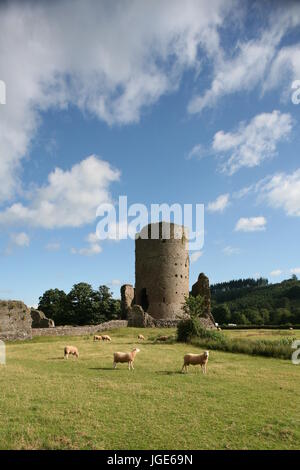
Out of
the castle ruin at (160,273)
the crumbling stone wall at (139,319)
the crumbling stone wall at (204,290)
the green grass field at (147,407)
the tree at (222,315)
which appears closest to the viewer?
the green grass field at (147,407)

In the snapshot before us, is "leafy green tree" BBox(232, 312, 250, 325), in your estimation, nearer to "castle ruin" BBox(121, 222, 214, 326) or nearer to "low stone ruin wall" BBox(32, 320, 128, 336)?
"castle ruin" BBox(121, 222, 214, 326)

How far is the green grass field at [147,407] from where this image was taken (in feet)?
23.0

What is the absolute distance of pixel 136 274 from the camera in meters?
49.3

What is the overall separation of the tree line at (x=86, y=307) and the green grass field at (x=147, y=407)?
32999mm

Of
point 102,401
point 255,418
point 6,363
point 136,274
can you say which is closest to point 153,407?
point 102,401

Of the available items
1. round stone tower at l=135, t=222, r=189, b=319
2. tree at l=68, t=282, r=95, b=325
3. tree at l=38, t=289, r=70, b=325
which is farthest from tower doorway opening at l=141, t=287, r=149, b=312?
tree at l=38, t=289, r=70, b=325

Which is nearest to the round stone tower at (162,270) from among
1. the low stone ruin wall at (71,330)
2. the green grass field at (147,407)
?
the low stone ruin wall at (71,330)

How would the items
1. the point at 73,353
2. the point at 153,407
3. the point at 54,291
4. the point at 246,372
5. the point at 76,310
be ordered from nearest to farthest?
the point at 153,407
the point at 246,372
the point at 73,353
the point at 76,310
the point at 54,291

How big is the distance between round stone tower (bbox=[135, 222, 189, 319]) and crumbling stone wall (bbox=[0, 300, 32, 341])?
20313mm

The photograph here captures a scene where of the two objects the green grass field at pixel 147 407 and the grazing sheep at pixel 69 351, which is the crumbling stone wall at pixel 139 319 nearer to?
the grazing sheep at pixel 69 351

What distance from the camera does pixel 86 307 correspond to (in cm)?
4859

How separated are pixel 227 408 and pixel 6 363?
1103cm

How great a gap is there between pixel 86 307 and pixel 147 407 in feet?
134
